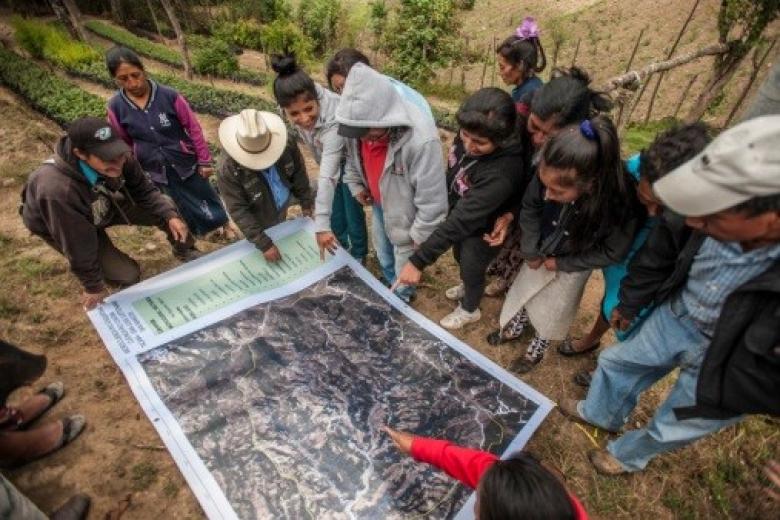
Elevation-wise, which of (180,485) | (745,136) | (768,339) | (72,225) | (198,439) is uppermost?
(745,136)

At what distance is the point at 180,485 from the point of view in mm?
1659

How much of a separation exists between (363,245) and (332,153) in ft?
2.46

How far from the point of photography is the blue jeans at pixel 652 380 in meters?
1.45

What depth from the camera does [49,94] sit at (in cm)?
582

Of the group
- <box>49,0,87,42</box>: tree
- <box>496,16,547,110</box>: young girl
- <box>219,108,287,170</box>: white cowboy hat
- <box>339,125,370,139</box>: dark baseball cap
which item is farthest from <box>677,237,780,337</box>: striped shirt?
<box>49,0,87,42</box>: tree

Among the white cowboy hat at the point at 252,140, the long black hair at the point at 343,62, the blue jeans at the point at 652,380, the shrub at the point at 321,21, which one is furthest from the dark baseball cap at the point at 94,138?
the shrub at the point at 321,21

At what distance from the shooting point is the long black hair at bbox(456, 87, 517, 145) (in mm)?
1616

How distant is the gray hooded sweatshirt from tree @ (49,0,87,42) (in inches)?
422

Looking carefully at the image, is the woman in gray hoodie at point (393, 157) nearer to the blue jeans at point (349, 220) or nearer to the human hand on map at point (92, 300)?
the blue jeans at point (349, 220)

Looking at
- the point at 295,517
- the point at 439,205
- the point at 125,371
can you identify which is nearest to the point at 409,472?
the point at 295,517

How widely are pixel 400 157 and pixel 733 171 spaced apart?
3.89 ft

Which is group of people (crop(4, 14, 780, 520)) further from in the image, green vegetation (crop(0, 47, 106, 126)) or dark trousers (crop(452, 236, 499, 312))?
green vegetation (crop(0, 47, 106, 126))

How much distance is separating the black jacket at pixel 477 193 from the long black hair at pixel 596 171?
267 millimetres

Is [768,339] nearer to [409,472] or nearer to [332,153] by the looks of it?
[409,472]
